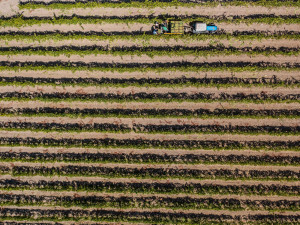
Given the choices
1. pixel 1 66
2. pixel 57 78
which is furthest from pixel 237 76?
pixel 1 66

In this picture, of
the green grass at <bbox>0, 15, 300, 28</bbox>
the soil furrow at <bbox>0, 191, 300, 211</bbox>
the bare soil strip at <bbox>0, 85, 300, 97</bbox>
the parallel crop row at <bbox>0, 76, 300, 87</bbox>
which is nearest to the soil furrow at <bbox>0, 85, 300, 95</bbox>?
the bare soil strip at <bbox>0, 85, 300, 97</bbox>

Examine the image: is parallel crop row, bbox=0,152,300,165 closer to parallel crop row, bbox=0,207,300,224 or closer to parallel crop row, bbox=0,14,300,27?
parallel crop row, bbox=0,207,300,224

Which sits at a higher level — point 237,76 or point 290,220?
point 237,76

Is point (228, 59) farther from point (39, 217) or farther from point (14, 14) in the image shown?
point (39, 217)

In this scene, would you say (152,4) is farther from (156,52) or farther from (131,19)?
(156,52)

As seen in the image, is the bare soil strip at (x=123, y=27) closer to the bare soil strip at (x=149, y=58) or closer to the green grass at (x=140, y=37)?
the green grass at (x=140, y=37)

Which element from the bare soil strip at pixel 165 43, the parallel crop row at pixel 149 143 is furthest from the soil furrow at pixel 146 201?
the bare soil strip at pixel 165 43
